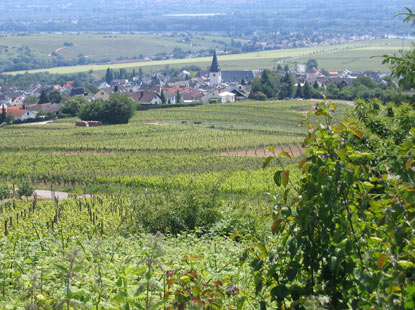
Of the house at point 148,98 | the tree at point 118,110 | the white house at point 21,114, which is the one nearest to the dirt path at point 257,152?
the tree at point 118,110

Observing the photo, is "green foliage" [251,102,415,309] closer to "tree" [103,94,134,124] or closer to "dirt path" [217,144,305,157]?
"dirt path" [217,144,305,157]

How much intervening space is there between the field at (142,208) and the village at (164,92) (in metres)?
14.7

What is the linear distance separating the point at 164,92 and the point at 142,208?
98.4 m

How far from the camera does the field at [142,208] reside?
4.79m

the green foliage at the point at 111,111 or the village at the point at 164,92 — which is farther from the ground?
the green foliage at the point at 111,111

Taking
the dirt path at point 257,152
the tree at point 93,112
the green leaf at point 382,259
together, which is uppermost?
the green leaf at point 382,259

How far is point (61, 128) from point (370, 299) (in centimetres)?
5965

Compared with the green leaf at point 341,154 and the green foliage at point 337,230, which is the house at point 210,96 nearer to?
the green foliage at point 337,230

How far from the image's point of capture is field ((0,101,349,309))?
4.79m

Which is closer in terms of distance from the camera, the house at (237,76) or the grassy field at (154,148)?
the grassy field at (154,148)

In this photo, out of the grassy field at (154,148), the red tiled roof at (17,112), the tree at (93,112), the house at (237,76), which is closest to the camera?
the grassy field at (154,148)

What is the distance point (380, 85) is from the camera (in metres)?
96.6

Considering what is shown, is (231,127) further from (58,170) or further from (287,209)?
(287,209)

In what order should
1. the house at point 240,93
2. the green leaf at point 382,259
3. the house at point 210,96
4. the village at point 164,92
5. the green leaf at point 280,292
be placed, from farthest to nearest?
the house at point 240,93
the house at point 210,96
the village at point 164,92
the green leaf at point 280,292
the green leaf at point 382,259
